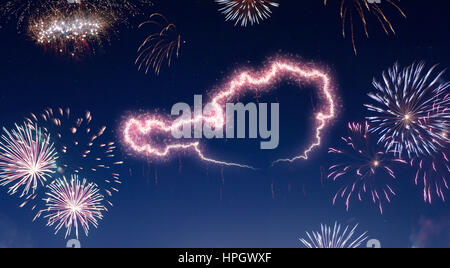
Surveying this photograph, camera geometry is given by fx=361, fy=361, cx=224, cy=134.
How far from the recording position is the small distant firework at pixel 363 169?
5.72m

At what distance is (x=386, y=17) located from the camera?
582 cm

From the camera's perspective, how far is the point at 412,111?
5.56 metres

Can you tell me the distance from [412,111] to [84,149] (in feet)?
17.1

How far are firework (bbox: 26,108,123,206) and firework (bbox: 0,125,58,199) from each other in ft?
0.51

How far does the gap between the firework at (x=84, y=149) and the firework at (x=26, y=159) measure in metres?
0.15

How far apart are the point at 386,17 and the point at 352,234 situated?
139 inches

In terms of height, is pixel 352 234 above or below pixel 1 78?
below

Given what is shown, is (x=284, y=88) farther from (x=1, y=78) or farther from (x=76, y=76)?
(x=1, y=78)

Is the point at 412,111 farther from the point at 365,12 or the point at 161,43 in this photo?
the point at 161,43

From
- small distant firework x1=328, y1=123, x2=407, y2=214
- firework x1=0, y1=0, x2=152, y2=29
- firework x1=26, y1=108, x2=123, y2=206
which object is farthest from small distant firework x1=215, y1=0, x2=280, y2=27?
firework x1=26, y1=108, x2=123, y2=206

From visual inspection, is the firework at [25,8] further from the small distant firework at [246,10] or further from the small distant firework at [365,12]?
the small distant firework at [365,12]

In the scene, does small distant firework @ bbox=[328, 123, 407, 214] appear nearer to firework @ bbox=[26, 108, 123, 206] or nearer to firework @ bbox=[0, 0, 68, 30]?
firework @ bbox=[26, 108, 123, 206]
